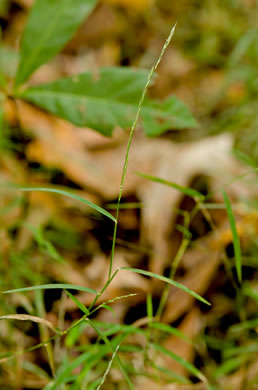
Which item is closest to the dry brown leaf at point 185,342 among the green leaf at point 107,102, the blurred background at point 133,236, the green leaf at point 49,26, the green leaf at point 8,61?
the blurred background at point 133,236

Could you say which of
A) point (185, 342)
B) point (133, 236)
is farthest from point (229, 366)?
point (133, 236)

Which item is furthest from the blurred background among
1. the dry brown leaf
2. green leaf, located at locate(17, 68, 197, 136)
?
green leaf, located at locate(17, 68, 197, 136)

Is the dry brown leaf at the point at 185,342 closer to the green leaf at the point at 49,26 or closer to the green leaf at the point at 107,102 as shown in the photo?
the green leaf at the point at 107,102

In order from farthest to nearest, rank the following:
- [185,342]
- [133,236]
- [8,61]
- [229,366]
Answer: [8,61] < [133,236] < [185,342] < [229,366]

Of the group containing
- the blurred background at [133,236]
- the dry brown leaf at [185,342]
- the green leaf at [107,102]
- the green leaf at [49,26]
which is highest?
the green leaf at [49,26]

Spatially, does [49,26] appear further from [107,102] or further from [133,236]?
[133,236]

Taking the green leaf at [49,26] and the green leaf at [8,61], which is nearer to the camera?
the green leaf at [49,26]
